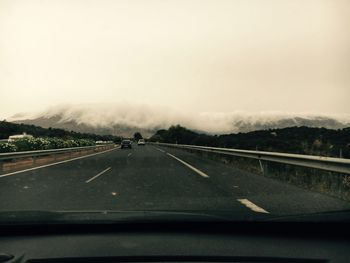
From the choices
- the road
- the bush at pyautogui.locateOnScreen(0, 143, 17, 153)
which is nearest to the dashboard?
the road

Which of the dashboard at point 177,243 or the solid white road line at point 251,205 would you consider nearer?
the dashboard at point 177,243

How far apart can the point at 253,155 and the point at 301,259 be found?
14.0m

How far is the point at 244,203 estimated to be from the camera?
8.67 metres

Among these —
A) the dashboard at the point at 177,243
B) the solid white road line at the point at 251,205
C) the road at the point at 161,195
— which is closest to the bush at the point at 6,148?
the road at the point at 161,195

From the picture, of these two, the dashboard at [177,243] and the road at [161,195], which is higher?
the dashboard at [177,243]

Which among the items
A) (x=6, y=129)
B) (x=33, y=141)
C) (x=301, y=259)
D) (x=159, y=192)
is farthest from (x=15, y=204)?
(x=6, y=129)

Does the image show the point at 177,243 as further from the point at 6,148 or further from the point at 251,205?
the point at 6,148

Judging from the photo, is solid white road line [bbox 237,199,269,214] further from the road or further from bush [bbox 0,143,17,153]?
bush [bbox 0,143,17,153]

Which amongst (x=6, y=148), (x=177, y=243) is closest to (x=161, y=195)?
(x=177, y=243)

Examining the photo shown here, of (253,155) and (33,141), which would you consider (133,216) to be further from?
(33,141)

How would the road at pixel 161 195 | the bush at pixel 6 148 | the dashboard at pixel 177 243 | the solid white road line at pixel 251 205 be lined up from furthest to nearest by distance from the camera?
the bush at pixel 6 148, the road at pixel 161 195, the solid white road line at pixel 251 205, the dashboard at pixel 177 243

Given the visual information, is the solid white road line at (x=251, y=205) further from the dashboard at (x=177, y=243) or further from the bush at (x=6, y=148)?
the bush at (x=6, y=148)

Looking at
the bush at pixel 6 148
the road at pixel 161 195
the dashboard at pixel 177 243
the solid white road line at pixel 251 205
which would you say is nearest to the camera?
the dashboard at pixel 177 243

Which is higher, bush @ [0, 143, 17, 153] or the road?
bush @ [0, 143, 17, 153]
